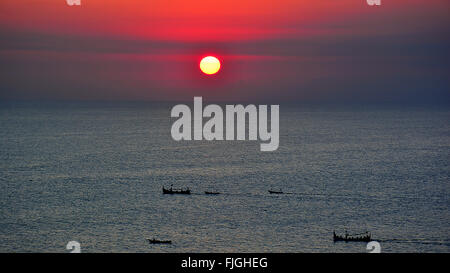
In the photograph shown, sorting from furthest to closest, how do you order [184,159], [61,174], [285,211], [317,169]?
[184,159] < [317,169] < [61,174] < [285,211]

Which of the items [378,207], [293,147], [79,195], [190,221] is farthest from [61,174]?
[293,147]

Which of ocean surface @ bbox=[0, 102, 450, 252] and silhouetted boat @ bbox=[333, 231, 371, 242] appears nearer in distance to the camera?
silhouetted boat @ bbox=[333, 231, 371, 242]

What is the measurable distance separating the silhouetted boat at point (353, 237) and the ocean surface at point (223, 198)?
2.17 feet

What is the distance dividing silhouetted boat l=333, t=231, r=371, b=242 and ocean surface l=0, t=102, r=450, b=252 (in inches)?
26.0

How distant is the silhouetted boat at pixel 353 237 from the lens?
55.7 m

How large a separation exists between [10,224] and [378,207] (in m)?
42.9

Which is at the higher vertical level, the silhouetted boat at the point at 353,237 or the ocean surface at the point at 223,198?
the ocean surface at the point at 223,198

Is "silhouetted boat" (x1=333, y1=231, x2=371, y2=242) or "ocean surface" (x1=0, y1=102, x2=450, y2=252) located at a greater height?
"ocean surface" (x1=0, y1=102, x2=450, y2=252)

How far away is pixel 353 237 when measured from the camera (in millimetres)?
57969

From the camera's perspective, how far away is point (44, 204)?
71188 millimetres

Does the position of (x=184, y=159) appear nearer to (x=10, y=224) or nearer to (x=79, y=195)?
(x=79, y=195)

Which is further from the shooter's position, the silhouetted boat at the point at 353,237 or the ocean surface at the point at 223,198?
the ocean surface at the point at 223,198

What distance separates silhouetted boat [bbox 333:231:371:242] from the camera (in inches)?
2194
